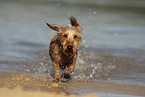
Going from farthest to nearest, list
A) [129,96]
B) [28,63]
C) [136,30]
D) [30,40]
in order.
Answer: [136,30]
[30,40]
[28,63]
[129,96]

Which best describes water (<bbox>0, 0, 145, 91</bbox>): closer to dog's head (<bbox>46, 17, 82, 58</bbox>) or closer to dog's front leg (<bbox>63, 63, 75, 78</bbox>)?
dog's front leg (<bbox>63, 63, 75, 78</bbox>)

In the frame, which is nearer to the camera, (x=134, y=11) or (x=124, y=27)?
(x=124, y=27)

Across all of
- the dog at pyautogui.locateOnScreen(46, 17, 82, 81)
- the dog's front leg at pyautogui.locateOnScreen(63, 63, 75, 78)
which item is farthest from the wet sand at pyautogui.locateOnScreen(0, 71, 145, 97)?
the dog at pyautogui.locateOnScreen(46, 17, 82, 81)

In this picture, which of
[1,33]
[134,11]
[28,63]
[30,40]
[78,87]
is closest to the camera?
[78,87]

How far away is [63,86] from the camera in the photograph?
6.74 meters

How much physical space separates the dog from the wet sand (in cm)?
36

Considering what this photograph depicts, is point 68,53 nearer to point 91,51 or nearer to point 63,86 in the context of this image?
point 63,86

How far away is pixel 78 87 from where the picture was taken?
22.3 feet

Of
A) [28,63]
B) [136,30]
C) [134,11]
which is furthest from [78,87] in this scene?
[134,11]

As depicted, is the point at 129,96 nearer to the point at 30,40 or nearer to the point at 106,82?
the point at 106,82

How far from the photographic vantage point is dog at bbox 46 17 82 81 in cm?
631

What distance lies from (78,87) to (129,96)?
1.11 meters

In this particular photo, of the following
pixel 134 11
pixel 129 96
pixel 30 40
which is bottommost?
pixel 129 96

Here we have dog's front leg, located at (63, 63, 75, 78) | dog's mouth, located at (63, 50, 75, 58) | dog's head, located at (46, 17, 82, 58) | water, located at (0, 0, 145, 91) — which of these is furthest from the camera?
water, located at (0, 0, 145, 91)
